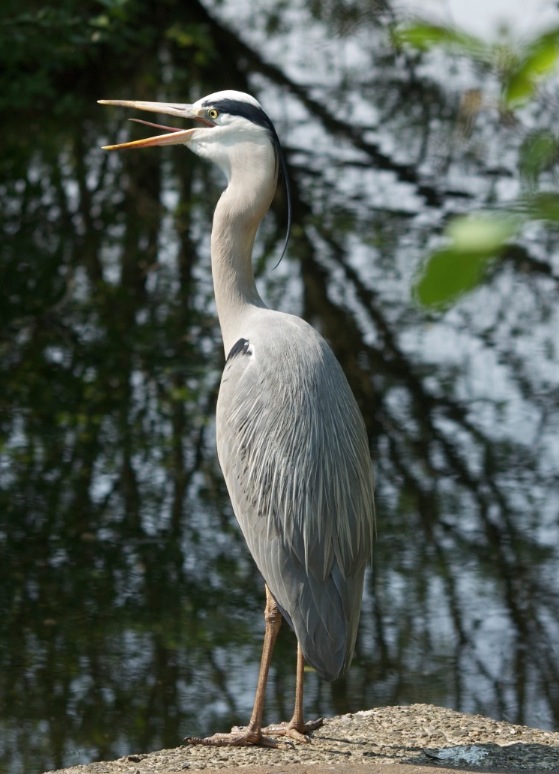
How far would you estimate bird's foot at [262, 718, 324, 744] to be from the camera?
3721 millimetres

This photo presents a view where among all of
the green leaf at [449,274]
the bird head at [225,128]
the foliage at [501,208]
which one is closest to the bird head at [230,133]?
the bird head at [225,128]

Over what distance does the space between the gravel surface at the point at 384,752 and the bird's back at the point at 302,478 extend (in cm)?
30

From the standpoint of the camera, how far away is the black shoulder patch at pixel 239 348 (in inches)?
145

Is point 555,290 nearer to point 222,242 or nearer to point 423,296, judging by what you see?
point 222,242

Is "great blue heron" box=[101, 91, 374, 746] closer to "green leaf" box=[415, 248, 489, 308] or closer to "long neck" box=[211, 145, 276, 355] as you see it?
"long neck" box=[211, 145, 276, 355]

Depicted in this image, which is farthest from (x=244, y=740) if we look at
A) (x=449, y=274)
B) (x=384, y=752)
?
(x=449, y=274)

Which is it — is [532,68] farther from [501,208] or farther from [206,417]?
[206,417]

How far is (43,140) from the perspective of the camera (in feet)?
40.9

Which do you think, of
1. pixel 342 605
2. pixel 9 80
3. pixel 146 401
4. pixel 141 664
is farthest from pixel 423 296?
pixel 9 80

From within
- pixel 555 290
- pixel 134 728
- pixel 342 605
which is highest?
pixel 555 290

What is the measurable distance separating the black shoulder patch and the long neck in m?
0.08

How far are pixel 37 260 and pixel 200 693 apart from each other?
520 cm

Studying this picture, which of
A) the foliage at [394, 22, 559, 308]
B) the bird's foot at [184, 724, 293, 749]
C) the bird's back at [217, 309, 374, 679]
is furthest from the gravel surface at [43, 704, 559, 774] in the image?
the foliage at [394, 22, 559, 308]

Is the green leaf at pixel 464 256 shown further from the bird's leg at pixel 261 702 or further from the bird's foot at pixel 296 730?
the bird's foot at pixel 296 730
